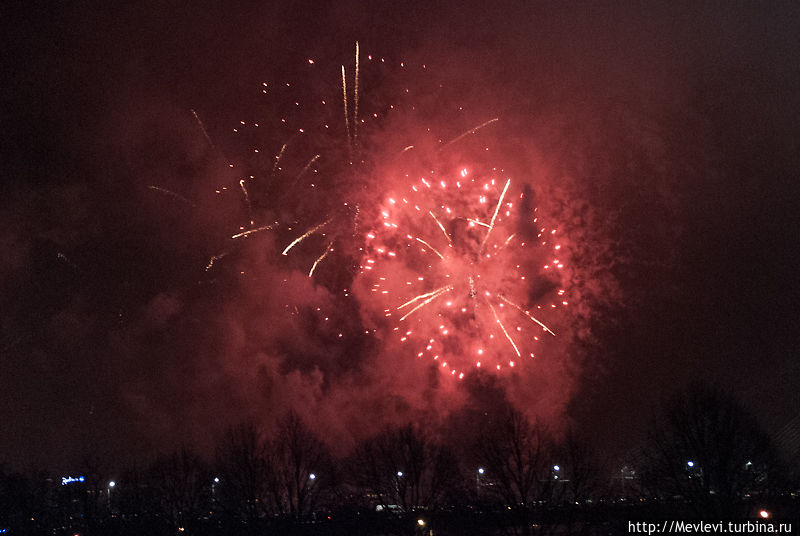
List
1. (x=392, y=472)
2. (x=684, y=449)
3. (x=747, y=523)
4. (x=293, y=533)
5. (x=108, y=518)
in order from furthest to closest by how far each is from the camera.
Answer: (x=108, y=518) < (x=392, y=472) < (x=293, y=533) < (x=684, y=449) < (x=747, y=523)

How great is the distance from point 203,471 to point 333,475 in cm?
1905

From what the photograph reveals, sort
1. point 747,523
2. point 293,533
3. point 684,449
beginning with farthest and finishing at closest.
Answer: point 293,533
point 684,449
point 747,523

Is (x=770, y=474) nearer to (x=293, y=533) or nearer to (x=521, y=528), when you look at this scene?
(x=521, y=528)

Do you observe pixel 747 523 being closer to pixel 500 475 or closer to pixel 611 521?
pixel 611 521

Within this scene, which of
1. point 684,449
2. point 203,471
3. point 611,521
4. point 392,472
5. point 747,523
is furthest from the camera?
point 203,471

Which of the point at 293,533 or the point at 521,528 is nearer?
the point at 521,528

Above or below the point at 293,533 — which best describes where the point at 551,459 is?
above

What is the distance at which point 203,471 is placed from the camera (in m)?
84.0

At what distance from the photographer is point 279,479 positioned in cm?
7338

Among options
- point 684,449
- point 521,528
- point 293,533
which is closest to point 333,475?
point 293,533

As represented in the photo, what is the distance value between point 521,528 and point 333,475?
2741 cm

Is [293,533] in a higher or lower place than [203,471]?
lower

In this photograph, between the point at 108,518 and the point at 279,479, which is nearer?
the point at 279,479

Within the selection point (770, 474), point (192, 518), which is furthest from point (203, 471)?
point (770, 474)
